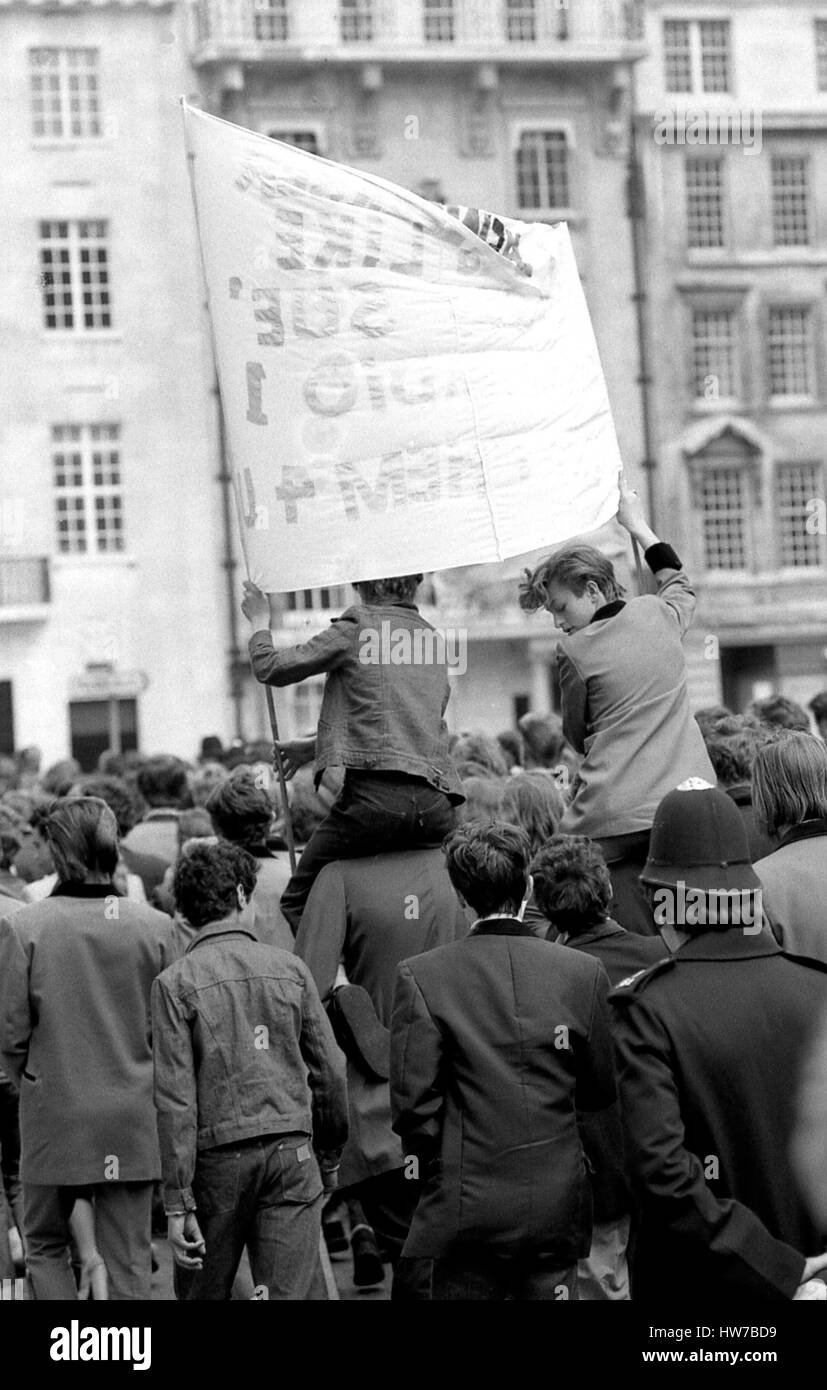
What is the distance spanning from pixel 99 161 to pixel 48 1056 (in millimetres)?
34032

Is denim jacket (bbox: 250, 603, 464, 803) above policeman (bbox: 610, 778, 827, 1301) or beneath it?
above

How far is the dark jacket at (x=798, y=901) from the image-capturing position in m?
6.25

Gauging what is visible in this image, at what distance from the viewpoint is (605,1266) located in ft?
21.7

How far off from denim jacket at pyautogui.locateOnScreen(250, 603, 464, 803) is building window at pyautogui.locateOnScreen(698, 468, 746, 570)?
35.7 metres

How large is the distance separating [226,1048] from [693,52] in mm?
39384

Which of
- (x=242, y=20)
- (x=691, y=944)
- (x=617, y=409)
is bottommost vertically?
(x=691, y=944)

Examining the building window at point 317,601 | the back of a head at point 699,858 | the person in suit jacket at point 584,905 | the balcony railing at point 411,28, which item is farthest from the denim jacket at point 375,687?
the balcony railing at point 411,28

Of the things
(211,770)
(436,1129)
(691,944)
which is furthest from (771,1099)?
(211,770)

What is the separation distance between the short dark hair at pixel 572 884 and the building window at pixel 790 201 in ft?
127

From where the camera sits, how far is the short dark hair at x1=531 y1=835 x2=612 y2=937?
6.47 m

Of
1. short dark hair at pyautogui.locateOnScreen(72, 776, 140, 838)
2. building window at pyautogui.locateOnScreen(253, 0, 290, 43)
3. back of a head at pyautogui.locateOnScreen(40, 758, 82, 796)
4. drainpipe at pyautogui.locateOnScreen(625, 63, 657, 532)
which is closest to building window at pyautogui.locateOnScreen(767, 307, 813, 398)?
drainpipe at pyautogui.locateOnScreen(625, 63, 657, 532)

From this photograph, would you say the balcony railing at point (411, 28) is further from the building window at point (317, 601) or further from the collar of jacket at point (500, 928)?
the collar of jacket at point (500, 928)

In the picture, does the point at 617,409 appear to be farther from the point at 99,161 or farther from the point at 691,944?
the point at 691,944

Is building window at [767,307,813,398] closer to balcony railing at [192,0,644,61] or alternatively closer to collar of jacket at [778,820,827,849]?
balcony railing at [192,0,644,61]
